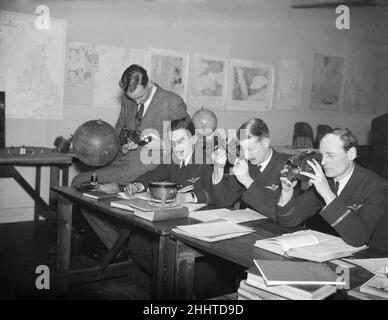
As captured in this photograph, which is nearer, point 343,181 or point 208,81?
point 343,181

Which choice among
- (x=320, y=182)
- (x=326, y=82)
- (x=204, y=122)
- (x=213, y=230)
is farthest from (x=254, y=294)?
(x=326, y=82)

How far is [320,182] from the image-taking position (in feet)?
7.06

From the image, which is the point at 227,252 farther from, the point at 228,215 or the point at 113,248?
the point at 113,248

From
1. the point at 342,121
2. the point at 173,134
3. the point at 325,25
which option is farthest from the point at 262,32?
the point at 173,134

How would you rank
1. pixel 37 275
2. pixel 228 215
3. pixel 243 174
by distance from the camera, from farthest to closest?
pixel 37 275
pixel 243 174
pixel 228 215

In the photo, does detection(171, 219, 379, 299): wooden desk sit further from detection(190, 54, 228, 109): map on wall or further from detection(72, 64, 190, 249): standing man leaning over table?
detection(190, 54, 228, 109): map on wall

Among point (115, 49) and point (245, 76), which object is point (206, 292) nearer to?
point (115, 49)

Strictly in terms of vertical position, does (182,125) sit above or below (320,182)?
above

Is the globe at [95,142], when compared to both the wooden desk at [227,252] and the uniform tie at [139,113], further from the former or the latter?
the wooden desk at [227,252]

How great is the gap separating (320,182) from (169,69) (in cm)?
440

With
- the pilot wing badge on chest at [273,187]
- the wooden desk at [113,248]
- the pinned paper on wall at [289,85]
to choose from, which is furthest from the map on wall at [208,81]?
the pilot wing badge on chest at [273,187]

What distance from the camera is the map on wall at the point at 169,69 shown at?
6.08 meters

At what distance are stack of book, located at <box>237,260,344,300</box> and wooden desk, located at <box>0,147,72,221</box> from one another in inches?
130

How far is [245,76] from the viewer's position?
722 centimetres
